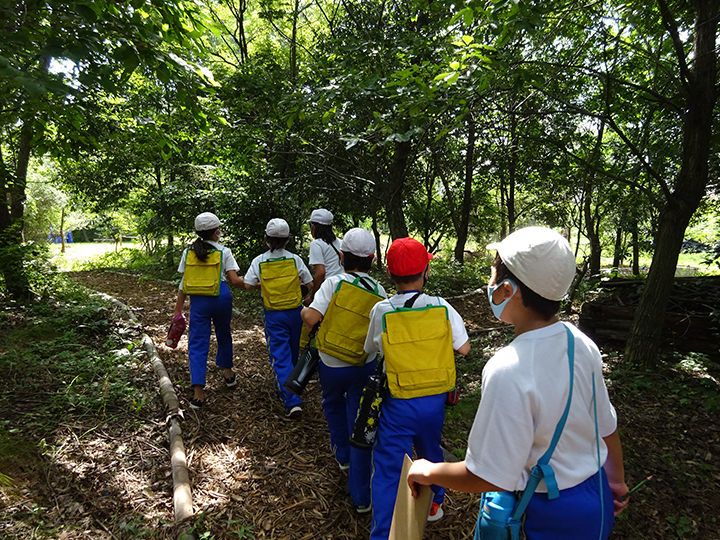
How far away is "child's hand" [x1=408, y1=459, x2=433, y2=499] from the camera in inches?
55.3

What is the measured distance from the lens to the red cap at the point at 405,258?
2.42 metres

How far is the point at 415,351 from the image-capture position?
7.67 ft

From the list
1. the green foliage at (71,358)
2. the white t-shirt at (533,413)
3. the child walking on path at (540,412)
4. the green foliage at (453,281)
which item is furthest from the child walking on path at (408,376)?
the green foliage at (453,281)

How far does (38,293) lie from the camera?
8023 mm

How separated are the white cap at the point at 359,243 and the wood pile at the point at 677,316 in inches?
191

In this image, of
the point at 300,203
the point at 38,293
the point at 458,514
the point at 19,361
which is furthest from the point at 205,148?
the point at 458,514

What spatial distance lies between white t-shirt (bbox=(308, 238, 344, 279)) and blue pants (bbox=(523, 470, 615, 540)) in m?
3.55

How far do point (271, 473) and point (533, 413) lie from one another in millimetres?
2834

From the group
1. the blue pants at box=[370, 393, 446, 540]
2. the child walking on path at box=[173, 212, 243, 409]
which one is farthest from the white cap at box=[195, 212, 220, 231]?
the blue pants at box=[370, 393, 446, 540]

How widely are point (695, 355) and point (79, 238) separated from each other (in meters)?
54.1

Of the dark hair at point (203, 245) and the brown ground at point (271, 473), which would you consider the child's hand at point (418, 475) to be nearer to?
the brown ground at point (271, 473)

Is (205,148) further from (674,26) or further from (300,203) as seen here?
(674,26)

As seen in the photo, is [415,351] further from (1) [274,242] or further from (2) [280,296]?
(1) [274,242]

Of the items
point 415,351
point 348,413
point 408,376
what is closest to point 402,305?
point 415,351
